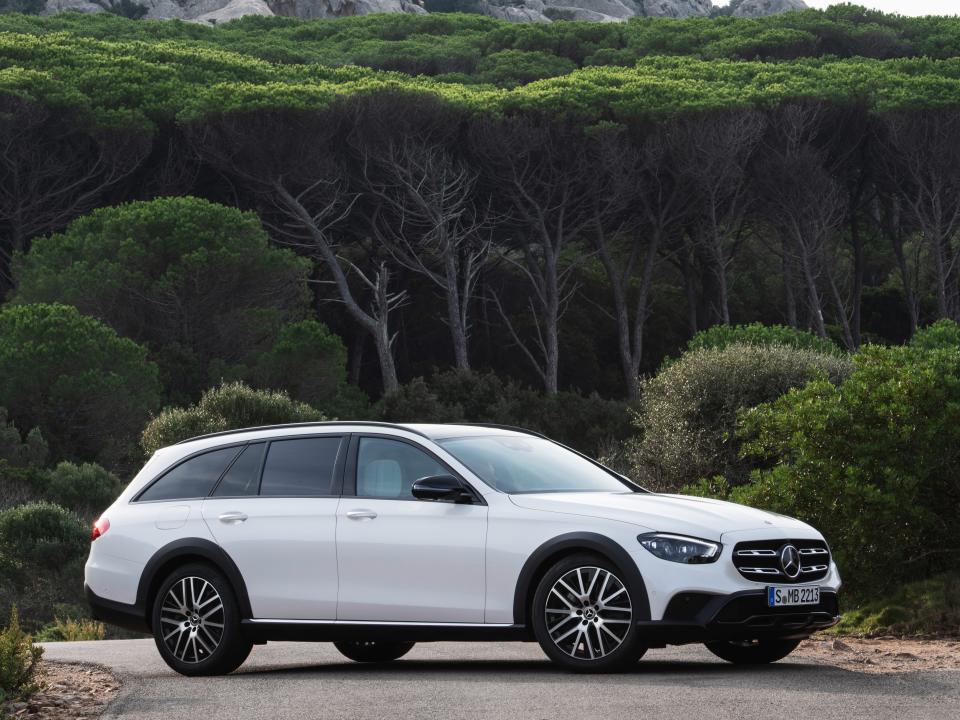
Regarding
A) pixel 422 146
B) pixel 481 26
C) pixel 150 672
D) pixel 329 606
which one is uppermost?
pixel 481 26

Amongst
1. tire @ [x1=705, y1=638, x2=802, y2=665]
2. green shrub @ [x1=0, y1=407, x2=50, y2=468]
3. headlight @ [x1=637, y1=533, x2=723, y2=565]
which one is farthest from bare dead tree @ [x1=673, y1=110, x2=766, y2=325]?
headlight @ [x1=637, y1=533, x2=723, y2=565]

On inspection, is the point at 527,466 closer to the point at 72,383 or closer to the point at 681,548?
the point at 681,548

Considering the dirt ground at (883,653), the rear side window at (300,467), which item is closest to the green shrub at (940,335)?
the dirt ground at (883,653)

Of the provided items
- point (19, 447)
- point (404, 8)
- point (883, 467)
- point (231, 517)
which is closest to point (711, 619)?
point (231, 517)

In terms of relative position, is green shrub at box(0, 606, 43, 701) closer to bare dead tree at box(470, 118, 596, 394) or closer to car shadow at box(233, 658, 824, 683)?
car shadow at box(233, 658, 824, 683)

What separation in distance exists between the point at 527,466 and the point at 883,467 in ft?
13.5

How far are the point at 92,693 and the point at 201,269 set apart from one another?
3094cm

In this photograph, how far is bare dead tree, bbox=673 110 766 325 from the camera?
4803 centimetres

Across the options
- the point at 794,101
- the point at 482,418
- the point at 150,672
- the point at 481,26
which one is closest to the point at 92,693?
the point at 150,672

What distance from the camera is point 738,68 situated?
54281 mm

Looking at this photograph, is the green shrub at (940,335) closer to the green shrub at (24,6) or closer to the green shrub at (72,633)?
the green shrub at (72,633)

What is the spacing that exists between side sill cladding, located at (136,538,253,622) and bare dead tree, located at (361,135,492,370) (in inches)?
1444

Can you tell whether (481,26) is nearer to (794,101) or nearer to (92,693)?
(794,101)

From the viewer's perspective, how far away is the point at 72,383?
35656 mm
